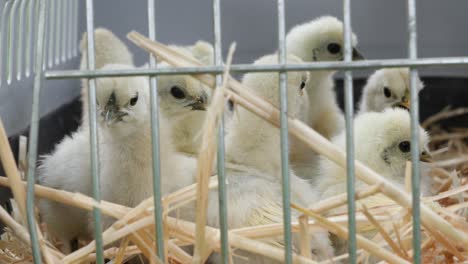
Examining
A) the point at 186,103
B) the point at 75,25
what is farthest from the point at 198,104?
the point at 75,25

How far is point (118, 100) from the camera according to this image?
4.68 feet

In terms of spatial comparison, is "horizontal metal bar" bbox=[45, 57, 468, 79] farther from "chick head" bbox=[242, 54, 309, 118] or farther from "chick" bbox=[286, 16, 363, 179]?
"chick" bbox=[286, 16, 363, 179]

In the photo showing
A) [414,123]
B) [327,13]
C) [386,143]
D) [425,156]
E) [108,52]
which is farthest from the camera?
[327,13]

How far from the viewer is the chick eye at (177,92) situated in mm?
1674

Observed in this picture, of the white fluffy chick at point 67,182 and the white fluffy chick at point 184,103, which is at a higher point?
the white fluffy chick at point 184,103

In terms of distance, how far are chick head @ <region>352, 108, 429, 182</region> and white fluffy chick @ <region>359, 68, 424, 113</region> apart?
0.44m

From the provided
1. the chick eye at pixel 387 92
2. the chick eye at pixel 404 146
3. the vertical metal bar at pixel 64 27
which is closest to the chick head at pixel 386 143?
the chick eye at pixel 404 146

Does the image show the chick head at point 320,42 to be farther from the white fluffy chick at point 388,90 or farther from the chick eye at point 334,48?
the white fluffy chick at point 388,90

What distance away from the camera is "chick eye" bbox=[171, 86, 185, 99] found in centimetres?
167

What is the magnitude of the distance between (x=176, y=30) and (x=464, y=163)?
1085 millimetres

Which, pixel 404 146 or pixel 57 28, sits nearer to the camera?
pixel 404 146

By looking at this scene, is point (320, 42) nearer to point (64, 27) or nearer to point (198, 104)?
point (198, 104)

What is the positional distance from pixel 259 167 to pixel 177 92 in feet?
1.05

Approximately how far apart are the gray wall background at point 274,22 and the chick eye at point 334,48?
65cm
